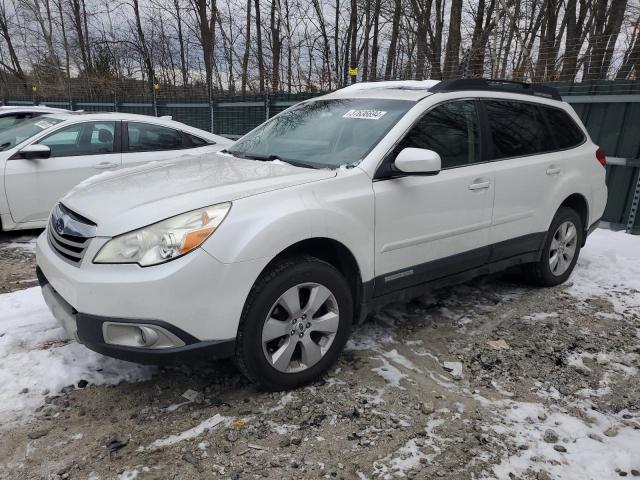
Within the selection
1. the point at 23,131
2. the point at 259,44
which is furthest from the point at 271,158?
the point at 259,44

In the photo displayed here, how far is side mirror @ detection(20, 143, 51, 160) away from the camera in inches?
221

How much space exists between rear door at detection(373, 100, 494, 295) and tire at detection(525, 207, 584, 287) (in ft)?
3.16

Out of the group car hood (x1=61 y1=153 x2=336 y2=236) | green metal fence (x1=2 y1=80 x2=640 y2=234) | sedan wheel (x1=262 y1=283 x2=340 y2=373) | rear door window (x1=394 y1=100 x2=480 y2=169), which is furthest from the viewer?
green metal fence (x1=2 y1=80 x2=640 y2=234)

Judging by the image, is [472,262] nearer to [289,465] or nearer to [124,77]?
[289,465]

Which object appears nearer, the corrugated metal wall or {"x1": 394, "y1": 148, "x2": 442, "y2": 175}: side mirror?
{"x1": 394, "y1": 148, "x2": 442, "y2": 175}: side mirror

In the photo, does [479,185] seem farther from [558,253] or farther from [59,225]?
[59,225]

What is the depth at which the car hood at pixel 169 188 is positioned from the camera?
2.52 metres

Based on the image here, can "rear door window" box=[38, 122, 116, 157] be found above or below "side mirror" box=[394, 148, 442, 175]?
below

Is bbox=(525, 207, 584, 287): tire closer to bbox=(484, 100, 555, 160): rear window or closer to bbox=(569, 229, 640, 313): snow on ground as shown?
bbox=(569, 229, 640, 313): snow on ground

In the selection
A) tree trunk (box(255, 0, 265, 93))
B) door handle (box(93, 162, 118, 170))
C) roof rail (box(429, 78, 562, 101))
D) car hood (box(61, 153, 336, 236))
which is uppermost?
tree trunk (box(255, 0, 265, 93))

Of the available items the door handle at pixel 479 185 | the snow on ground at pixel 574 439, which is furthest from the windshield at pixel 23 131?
the snow on ground at pixel 574 439

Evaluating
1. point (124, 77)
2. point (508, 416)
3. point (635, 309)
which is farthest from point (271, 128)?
point (124, 77)

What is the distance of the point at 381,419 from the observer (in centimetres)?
271

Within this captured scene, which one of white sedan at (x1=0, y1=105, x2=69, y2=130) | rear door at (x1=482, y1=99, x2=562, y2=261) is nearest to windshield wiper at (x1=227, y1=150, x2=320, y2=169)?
rear door at (x1=482, y1=99, x2=562, y2=261)
